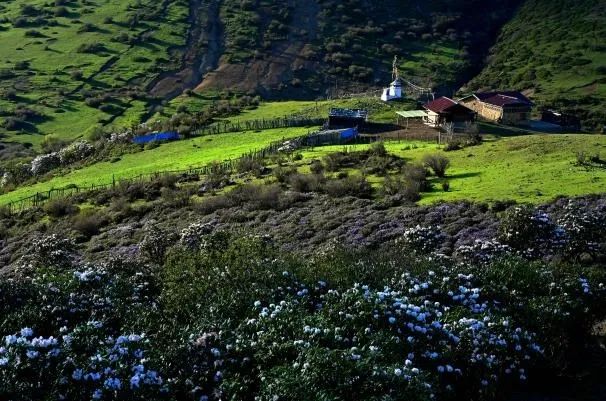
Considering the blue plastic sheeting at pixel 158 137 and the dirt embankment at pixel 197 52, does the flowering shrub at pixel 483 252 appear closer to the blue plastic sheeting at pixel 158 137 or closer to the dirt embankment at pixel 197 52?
the blue plastic sheeting at pixel 158 137

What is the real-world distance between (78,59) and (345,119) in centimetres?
5782

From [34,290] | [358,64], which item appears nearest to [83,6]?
[358,64]

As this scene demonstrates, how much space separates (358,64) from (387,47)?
314 inches

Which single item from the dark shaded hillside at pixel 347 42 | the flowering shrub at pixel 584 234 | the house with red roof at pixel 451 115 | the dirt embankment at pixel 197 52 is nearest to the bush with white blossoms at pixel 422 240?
the flowering shrub at pixel 584 234

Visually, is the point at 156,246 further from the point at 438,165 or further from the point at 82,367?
the point at 438,165

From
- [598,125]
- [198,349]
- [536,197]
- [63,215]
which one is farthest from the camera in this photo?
[598,125]

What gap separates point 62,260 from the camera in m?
30.0

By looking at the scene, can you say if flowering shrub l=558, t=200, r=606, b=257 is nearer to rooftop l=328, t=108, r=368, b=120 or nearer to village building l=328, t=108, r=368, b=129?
village building l=328, t=108, r=368, b=129

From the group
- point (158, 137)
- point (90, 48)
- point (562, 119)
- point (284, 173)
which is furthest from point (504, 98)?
point (90, 48)

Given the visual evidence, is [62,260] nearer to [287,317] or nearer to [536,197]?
[287,317]

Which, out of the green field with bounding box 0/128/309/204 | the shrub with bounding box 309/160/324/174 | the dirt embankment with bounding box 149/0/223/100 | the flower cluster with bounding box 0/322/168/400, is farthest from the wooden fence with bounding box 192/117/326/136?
the flower cluster with bounding box 0/322/168/400

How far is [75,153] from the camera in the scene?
72.5 meters

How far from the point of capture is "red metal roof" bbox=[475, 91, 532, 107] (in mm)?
74113

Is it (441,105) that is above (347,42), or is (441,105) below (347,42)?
below
